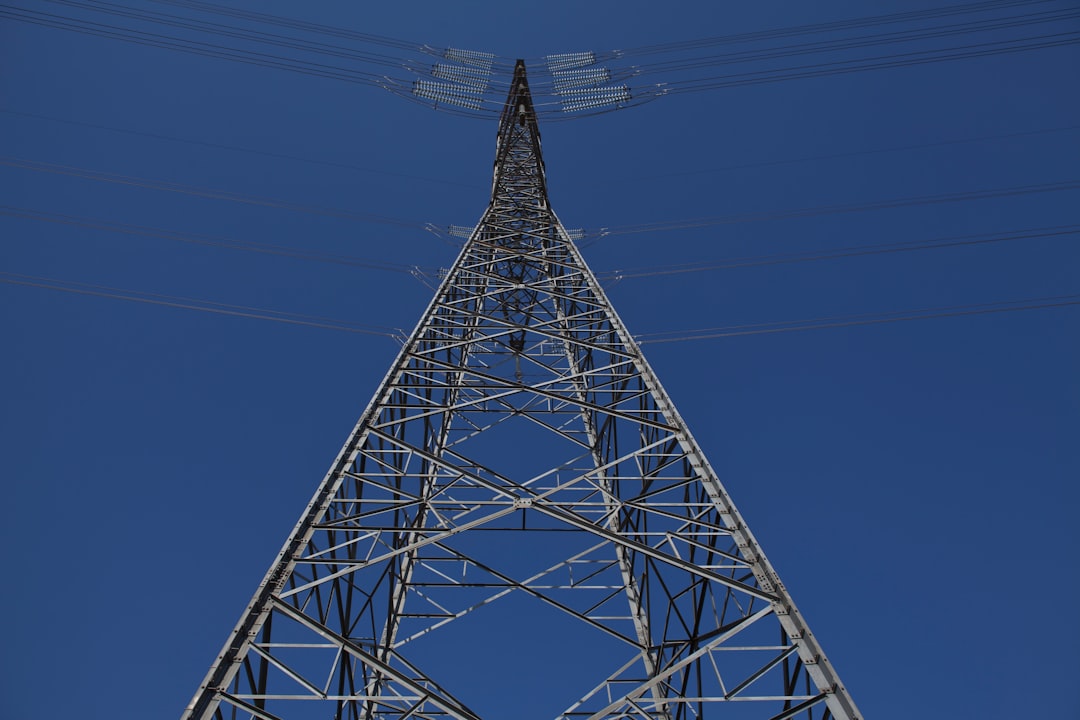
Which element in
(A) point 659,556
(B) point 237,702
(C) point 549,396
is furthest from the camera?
(C) point 549,396

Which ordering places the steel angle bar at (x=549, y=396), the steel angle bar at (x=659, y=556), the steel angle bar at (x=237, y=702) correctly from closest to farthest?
1. the steel angle bar at (x=237, y=702)
2. the steel angle bar at (x=659, y=556)
3. the steel angle bar at (x=549, y=396)

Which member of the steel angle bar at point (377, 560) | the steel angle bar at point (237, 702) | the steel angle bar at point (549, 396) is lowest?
the steel angle bar at point (237, 702)

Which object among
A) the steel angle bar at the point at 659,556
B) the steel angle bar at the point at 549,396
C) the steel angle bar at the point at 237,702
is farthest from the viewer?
the steel angle bar at the point at 549,396

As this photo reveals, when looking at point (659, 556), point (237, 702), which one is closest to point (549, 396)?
point (659, 556)

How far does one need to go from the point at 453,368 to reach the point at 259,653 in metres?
4.48

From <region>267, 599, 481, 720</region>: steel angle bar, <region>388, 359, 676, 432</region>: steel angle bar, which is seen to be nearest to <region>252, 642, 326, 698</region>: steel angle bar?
<region>267, 599, 481, 720</region>: steel angle bar

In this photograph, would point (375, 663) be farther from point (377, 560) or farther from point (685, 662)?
point (685, 662)

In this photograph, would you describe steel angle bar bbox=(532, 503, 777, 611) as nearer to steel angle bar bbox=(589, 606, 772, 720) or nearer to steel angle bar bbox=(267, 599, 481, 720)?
steel angle bar bbox=(589, 606, 772, 720)

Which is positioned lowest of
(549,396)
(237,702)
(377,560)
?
(237,702)

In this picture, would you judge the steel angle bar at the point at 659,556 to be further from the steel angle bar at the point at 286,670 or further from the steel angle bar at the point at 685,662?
the steel angle bar at the point at 286,670

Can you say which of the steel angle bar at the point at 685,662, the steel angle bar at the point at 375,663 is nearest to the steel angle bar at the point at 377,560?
the steel angle bar at the point at 375,663

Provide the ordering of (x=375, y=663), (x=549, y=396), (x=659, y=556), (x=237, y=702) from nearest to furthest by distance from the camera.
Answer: (x=237, y=702), (x=375, y=663), (x=659, y=556), (x=549, y=396)

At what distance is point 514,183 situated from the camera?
19125 millimetres

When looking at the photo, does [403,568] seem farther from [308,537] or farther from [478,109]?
[478,109]
